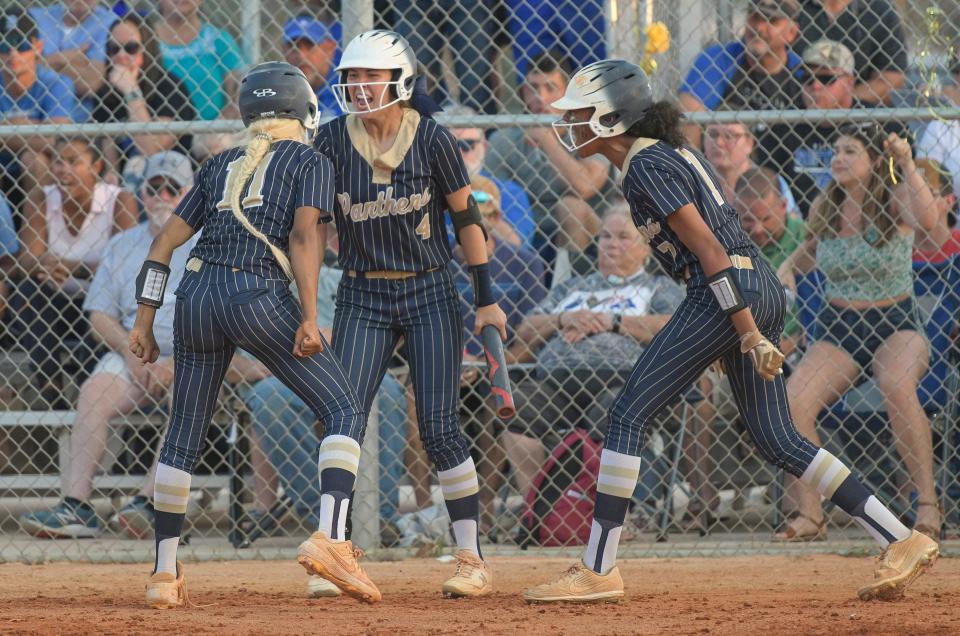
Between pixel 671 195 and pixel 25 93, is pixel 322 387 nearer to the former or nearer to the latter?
pixel 671 195

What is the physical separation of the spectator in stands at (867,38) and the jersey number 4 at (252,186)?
12.0 ft

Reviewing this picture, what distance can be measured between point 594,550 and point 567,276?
278 cm

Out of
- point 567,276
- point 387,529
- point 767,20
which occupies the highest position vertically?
point 767,20

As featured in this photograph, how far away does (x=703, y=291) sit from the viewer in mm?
4574

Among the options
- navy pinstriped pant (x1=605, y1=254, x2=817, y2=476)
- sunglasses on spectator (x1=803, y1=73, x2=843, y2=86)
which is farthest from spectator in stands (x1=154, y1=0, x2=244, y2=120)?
navy pinstriped pant (x1=605, y1=254, x2=817, y2=476)

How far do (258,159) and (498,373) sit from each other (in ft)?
4.00

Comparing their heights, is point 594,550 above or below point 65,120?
below

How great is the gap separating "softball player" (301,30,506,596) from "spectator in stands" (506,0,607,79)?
2.80m

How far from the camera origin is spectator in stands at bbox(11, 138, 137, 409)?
23.6ft

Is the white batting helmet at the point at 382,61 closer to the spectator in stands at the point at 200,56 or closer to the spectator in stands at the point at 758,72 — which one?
the spectator in stands at the point at 758,72

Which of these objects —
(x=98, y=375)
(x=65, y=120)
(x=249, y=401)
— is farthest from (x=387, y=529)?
(x=65, y=120)

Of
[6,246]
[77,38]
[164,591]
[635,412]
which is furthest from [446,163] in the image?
[77,38]

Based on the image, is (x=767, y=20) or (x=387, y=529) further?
(x=767, y=20)

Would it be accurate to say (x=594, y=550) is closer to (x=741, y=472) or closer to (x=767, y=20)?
(x=741, y=472)
